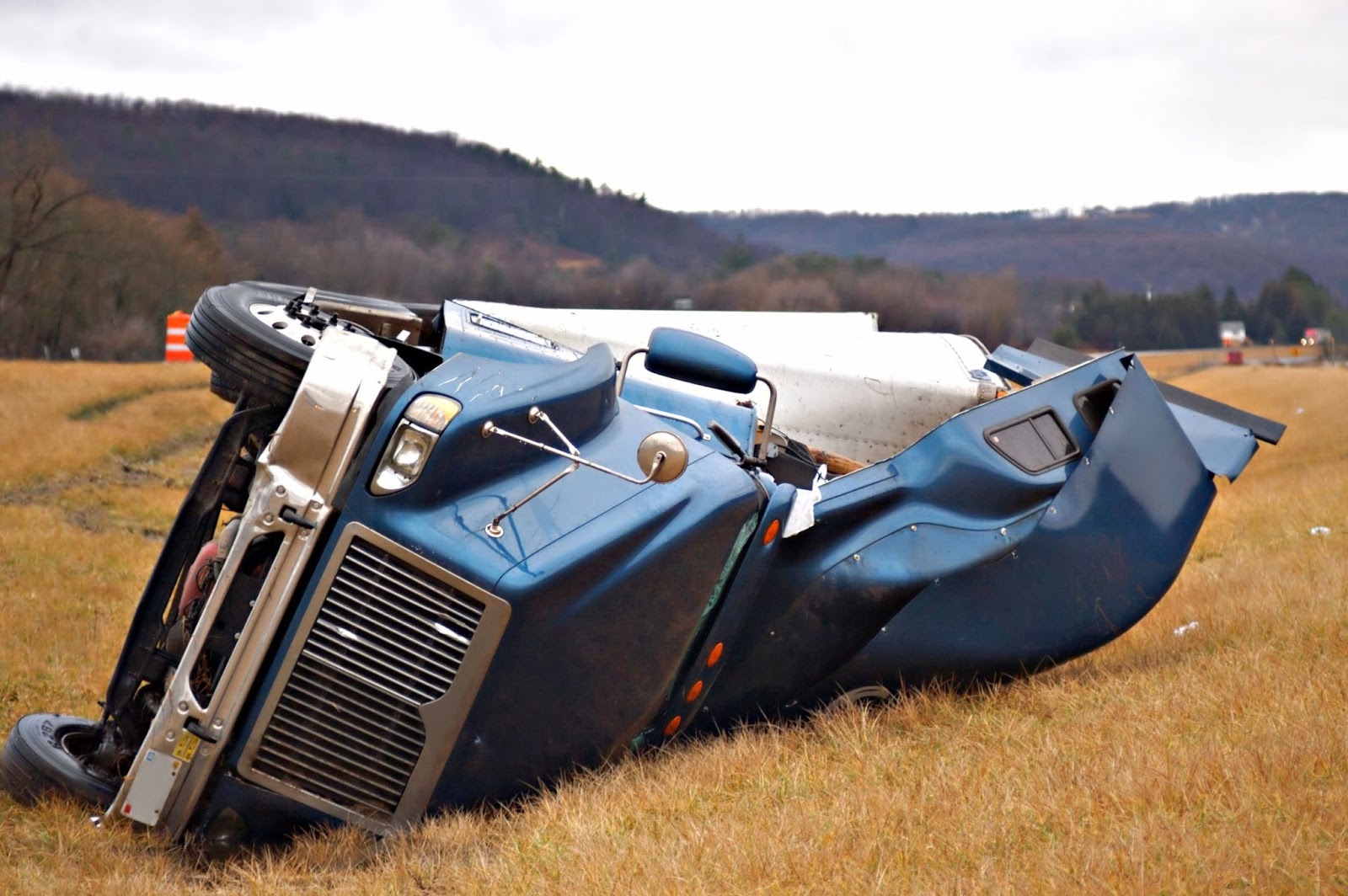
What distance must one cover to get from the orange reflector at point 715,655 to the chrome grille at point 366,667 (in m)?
0.83

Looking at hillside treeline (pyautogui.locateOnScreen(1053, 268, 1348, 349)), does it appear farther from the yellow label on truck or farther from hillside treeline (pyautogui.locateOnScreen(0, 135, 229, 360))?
the yellow label on truck

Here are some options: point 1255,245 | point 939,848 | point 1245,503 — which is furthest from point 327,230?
point 1255,245

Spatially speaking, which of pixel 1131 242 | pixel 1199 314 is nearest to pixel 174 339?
pixel 1199 314

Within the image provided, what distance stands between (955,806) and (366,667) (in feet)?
4.91

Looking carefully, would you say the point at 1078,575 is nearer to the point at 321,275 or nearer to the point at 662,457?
the point at 662,457

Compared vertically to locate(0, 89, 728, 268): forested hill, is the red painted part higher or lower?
higher

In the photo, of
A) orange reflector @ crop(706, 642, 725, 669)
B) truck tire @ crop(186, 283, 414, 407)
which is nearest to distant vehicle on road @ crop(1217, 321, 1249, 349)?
orange reflector @ crop(706, 642, 725, 669)

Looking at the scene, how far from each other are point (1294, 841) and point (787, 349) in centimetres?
397

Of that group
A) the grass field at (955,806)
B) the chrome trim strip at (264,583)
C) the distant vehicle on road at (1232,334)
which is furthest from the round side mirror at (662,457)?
the distant vehicle on road at (1232,334)

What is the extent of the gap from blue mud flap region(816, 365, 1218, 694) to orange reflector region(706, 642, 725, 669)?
1.61 feet

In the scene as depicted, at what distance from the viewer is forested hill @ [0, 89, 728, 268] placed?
52688 mm

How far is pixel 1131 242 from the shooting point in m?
136

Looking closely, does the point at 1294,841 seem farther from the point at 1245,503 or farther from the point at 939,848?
the point at 1245,503

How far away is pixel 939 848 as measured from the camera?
3.25 m
